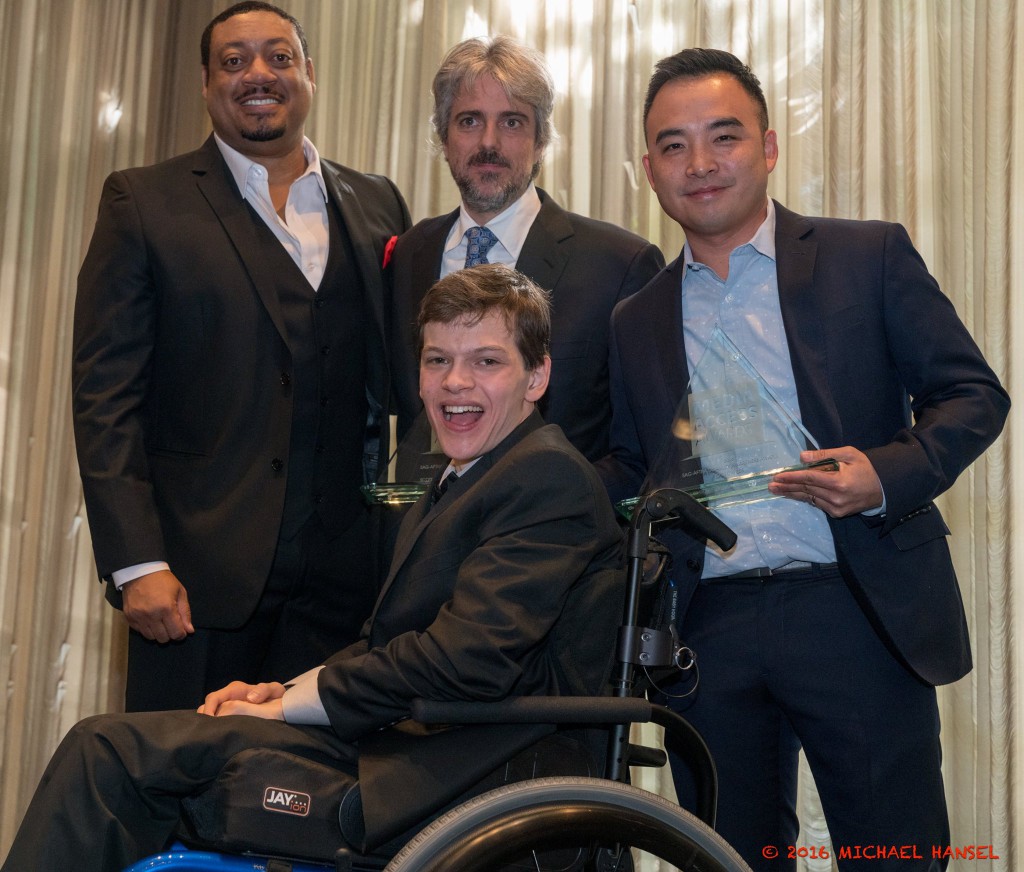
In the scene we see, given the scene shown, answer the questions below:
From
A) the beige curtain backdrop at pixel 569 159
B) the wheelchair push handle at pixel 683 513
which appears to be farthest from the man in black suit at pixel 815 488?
the beige curtain backdrop at pixel 569 159

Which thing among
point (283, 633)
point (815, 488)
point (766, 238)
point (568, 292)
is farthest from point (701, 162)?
point (283, 633)

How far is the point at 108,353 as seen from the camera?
7.95 ft

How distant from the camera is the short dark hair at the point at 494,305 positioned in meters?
1.96

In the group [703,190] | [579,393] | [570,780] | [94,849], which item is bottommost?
[94,849]

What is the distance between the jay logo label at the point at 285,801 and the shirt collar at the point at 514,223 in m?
1.30

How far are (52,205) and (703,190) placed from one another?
2.79m

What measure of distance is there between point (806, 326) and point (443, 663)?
900 millimetres

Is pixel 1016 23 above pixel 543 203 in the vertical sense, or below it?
above

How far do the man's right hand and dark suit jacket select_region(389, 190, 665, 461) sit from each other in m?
0.62

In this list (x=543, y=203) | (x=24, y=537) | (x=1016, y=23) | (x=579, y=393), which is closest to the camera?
(x=579, y=393)

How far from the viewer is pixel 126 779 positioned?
5.17 feet

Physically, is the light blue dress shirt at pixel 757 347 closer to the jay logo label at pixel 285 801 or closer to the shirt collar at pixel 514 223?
the shirt collar at pixel 514 223

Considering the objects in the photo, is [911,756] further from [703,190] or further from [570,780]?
[703,190]

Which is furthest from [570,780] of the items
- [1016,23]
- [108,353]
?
[1016,23]
